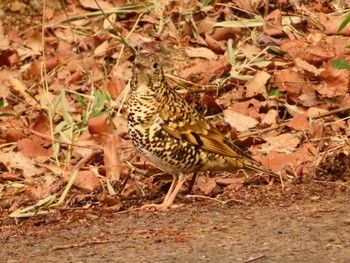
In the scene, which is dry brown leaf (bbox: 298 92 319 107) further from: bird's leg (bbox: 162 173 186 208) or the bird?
bird's leg (bbox: 162 173 186 208)

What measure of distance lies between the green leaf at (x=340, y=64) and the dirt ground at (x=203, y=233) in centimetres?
170

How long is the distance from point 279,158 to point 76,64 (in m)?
3.35

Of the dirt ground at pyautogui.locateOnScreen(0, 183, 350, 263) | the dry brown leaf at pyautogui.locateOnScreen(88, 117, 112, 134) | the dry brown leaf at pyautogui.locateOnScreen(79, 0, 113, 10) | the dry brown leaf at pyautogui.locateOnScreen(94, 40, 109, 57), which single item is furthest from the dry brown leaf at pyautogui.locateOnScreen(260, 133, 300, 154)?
the dry brown leaf at pyautogui.locateOnScreen(79, 0, 113, 10)

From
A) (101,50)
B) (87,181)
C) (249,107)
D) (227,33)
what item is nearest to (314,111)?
(249,107)

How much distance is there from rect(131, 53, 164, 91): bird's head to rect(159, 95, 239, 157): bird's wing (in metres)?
0.19

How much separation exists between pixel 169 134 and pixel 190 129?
0.75 ft

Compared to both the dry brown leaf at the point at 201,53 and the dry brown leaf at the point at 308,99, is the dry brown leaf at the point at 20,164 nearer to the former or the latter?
the dry brown leaf at the point at 201,53

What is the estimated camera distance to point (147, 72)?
23.3 ft

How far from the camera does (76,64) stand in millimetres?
10391

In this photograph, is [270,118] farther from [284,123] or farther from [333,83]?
[333,83]

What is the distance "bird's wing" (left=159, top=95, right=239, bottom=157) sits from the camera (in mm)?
7145

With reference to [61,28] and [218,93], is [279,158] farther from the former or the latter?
[61,28]

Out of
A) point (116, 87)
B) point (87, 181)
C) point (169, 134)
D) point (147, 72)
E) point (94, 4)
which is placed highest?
point (147, 72)

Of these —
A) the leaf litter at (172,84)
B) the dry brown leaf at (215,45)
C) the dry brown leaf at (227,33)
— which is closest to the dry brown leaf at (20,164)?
the leaf litter at (172,84)
